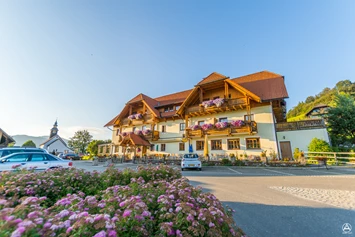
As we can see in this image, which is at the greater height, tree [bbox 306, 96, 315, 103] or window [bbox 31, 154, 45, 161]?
tree [bbox 306, 96, 315, 103]

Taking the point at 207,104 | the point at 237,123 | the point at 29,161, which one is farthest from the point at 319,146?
the point at 29,161

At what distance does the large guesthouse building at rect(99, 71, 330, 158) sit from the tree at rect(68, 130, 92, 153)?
35.6 meters

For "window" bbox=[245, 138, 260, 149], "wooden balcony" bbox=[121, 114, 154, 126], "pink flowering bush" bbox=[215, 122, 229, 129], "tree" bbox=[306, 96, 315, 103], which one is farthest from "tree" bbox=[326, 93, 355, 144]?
"tree" bbox=[306, 96, 315, 103]

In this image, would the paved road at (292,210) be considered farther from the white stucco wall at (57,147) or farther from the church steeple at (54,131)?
the church steeple at (54,131)

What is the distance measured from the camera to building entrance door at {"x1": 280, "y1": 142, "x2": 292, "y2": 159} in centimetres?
1706

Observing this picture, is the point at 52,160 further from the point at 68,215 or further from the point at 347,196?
the point at 347,196

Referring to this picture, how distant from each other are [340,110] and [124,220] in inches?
1231

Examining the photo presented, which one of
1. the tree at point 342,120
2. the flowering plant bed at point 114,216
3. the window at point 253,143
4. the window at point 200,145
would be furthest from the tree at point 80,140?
Answer: the tree at point 342,120

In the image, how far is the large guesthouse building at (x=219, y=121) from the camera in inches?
706

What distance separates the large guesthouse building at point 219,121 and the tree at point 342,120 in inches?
289

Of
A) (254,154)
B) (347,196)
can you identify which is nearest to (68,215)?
(347,196)

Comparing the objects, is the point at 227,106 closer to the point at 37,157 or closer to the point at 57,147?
the point at 37,157

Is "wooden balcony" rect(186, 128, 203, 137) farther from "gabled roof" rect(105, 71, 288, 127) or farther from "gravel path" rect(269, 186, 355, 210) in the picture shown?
"gravel path" rect(269, 186, 355, 210)

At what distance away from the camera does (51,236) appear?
141 cm
